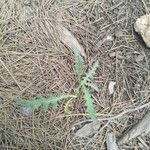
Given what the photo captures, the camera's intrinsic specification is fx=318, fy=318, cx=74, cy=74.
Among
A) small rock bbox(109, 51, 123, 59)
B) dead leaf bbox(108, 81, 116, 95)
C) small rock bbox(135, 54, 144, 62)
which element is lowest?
dead leaf bbox(108, 81, 116, 95)

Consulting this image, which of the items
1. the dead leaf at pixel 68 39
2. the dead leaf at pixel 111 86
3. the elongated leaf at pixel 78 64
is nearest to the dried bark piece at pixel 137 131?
the dead leaf at pixel 111 86

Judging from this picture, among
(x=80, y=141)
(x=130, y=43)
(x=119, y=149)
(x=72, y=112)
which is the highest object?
(x=130, y=43)

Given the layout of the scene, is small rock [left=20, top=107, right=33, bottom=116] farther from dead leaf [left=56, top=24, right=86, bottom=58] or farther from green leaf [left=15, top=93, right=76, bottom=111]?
dead leaf [left=56, top=24, right=86, bottom=58]

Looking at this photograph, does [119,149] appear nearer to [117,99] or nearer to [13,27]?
[117,99]

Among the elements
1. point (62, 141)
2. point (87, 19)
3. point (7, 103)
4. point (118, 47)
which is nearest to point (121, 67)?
point (118, 47)

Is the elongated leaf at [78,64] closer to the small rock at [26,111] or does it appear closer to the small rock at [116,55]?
the small rock at [116,55]

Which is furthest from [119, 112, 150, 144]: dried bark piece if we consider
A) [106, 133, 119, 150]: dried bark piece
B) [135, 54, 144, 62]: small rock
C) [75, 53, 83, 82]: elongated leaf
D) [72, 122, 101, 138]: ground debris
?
[75, 53, 83, 82]: elongated leaf
